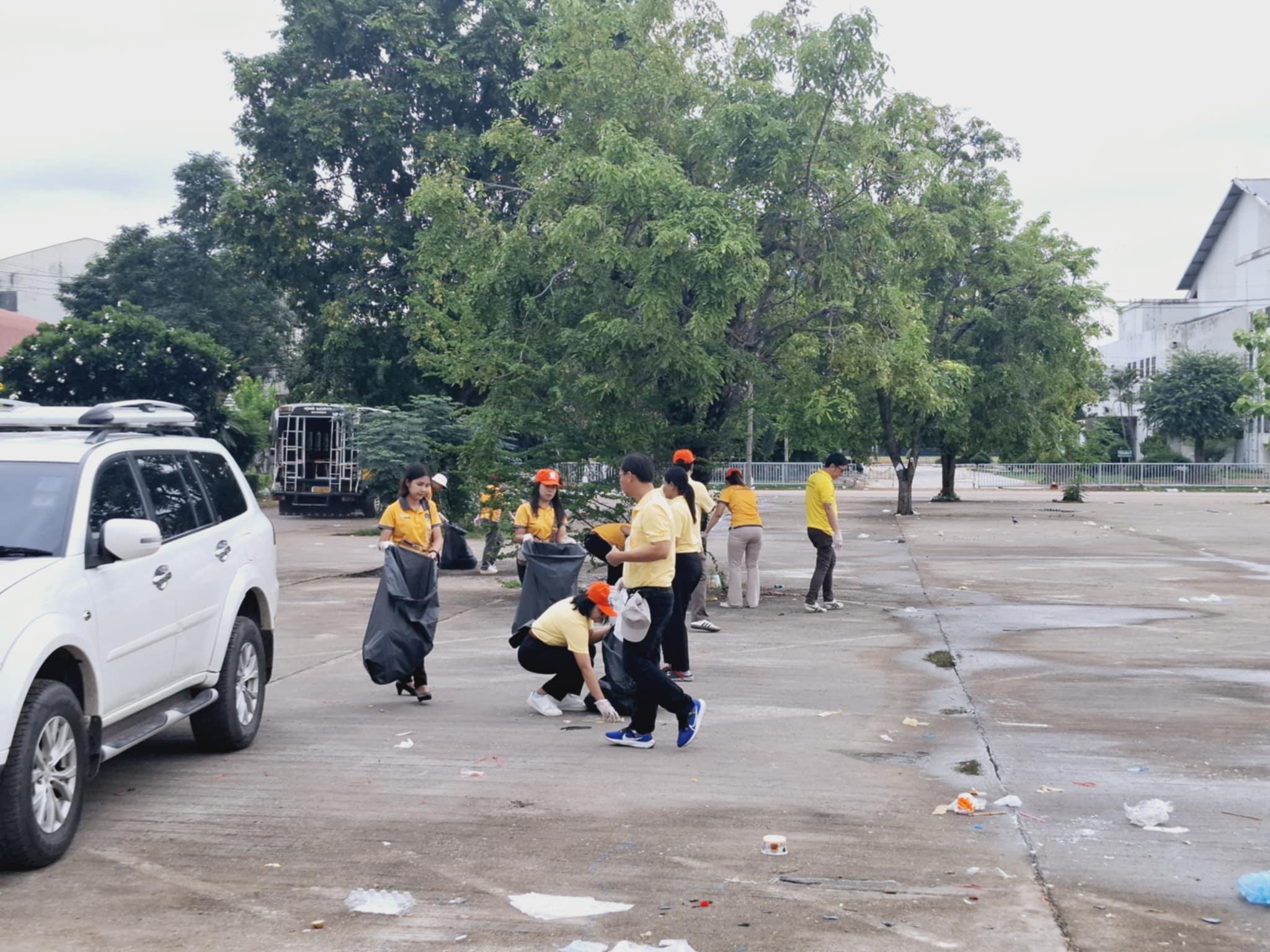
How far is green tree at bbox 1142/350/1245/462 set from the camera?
6675 centimetres

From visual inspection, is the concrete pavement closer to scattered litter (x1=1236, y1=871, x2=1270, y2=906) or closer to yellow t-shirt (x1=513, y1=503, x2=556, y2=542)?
scattered litter (x1=1236, y1=871, x2=1270, y2=906)

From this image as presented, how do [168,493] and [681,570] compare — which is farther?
[681,570]

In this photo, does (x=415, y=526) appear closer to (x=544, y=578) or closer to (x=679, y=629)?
(x=544, y=578)

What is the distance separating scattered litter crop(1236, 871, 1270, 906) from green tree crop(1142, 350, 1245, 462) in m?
66.5

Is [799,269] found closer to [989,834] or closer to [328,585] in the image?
[328,585]

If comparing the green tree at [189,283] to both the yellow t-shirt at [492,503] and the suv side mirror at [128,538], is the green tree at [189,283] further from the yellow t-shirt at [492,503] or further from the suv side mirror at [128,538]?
the suv side mirror at [128,538]

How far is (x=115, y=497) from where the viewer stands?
22.0 feet

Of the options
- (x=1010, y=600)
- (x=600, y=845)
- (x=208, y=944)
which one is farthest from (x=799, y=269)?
(x=208, y=944)

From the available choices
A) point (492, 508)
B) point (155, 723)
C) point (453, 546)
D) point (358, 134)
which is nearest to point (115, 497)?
point (155, 723)

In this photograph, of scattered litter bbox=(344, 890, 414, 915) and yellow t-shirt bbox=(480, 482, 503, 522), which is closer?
scattered litter bbox=(344, 890, 414, 915)

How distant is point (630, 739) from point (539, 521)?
252 cm

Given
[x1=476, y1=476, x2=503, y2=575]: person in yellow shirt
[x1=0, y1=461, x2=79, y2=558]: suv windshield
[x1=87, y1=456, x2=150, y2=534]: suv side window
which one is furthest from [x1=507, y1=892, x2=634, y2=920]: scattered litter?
[x1=476, y1=476, x2=503, y2=575]: person in yellow shirt

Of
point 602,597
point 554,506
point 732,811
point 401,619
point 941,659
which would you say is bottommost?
point 941,659

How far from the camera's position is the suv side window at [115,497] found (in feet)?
21.0
